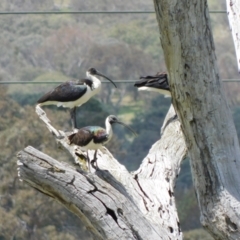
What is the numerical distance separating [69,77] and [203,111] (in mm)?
28727

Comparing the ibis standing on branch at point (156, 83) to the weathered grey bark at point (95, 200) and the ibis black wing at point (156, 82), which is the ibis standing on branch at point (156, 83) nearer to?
the ibis black wing at point (156, 82)

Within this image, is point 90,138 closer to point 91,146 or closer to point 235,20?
point 91,146

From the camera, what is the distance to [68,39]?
38.5 m

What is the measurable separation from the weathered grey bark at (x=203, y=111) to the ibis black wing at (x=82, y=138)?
2604mm

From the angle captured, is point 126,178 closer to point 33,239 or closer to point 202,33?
point 202,33

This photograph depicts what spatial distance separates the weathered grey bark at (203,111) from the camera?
4680mm

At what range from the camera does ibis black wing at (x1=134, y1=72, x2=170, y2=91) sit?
1120 centimetres

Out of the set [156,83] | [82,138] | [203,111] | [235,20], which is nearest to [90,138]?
[82,138]

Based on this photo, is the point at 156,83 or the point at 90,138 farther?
the point at 156,83

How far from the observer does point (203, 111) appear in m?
4.81

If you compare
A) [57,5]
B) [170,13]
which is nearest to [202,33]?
[170,13]

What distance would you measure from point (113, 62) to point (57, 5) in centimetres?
508

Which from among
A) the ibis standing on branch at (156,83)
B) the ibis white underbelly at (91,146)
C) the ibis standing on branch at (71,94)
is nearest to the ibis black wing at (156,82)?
the ibis standing on branch at (156,83)

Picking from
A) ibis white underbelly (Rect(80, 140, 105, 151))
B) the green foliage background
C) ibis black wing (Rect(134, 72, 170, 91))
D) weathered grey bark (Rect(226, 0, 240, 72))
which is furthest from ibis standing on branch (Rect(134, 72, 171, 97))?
the green foliage background
